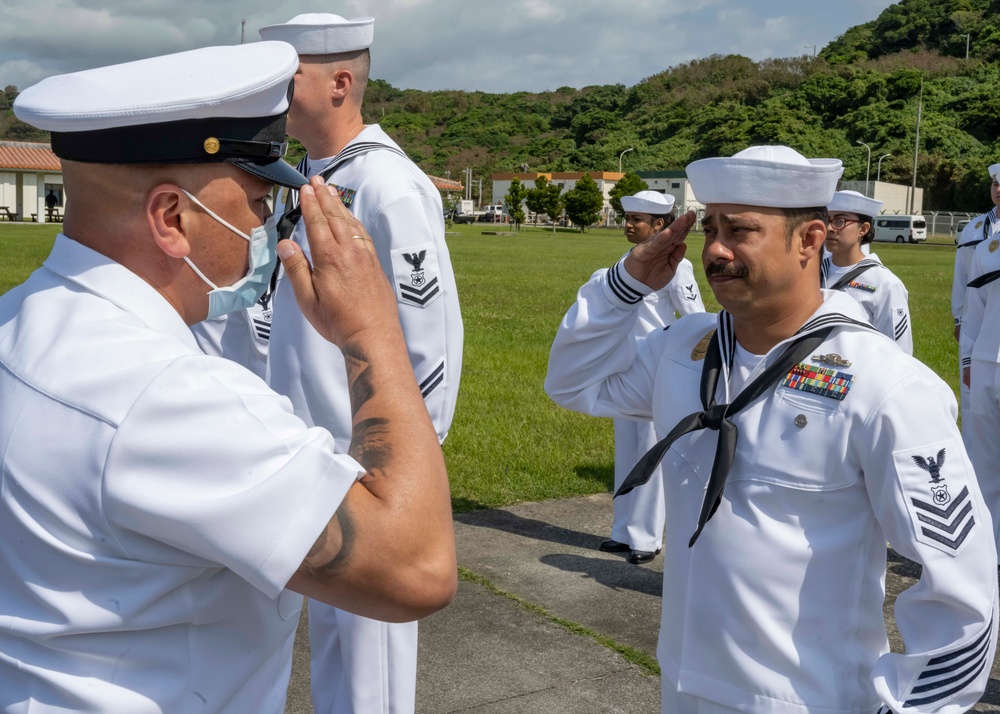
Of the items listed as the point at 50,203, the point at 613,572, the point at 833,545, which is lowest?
the point at 613,572

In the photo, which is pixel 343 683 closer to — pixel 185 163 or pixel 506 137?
pixel 185 163

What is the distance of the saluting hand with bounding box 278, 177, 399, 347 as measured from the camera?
5.01 ft

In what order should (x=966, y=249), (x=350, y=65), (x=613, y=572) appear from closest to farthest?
1. (x=350, y=65)
2. (x=613, y=572)
3. (x=966, y=249)

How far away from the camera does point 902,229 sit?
2419 inches

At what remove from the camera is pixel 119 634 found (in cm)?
140

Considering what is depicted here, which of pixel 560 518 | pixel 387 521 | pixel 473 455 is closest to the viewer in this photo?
pixel 387 521

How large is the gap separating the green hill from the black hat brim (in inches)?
3235

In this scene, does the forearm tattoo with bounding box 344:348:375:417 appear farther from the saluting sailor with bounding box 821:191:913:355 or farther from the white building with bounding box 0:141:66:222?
the white building with bounding box 0:141:66:222

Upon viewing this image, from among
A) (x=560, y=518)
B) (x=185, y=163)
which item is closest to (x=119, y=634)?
(x=185, y=163)

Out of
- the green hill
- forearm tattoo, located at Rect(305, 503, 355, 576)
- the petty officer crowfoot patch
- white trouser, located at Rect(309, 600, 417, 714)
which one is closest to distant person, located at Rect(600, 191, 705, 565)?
the petty officer crowfoot patch

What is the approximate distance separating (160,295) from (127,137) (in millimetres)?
241

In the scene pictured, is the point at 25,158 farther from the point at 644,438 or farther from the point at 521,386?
the point at 644,438

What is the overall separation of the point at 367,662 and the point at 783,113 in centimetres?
12083

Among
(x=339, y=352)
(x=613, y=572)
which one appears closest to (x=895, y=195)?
(x=613, y=572)
